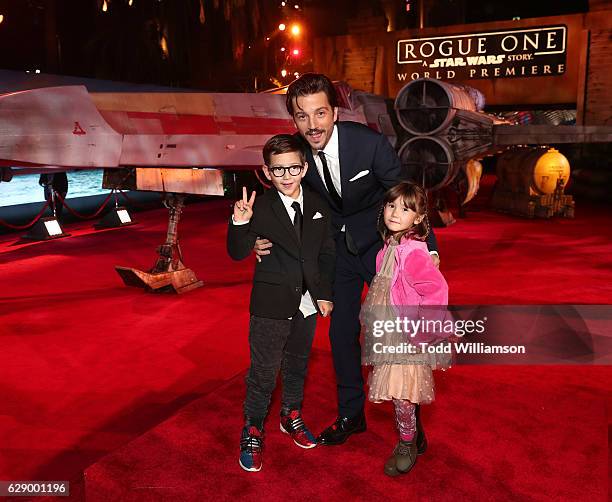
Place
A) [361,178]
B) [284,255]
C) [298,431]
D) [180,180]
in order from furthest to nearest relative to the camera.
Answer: [180,180] < [298,431] < [361,178] < [284,255]

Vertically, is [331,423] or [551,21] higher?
[551,21]

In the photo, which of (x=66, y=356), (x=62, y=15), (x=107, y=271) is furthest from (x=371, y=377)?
(x=62, y=15)

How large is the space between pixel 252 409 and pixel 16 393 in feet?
7.48

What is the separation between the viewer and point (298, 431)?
10.3 feet

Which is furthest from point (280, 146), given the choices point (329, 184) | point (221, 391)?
point (221, 391)

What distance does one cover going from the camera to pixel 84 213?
14930mm

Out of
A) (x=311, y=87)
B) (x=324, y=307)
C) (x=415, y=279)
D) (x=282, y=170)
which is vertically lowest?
(x=324, y=307)

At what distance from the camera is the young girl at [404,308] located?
2.58 metres

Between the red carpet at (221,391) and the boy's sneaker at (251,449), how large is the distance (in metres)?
0.06

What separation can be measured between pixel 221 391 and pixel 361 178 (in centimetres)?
181

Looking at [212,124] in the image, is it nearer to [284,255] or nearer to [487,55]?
[284,255]

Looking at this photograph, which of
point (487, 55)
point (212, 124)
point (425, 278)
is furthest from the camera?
point (487, 55)

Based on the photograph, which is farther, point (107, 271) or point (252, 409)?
point (107, 271)

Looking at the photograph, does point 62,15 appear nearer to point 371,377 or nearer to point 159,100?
point 159,100
